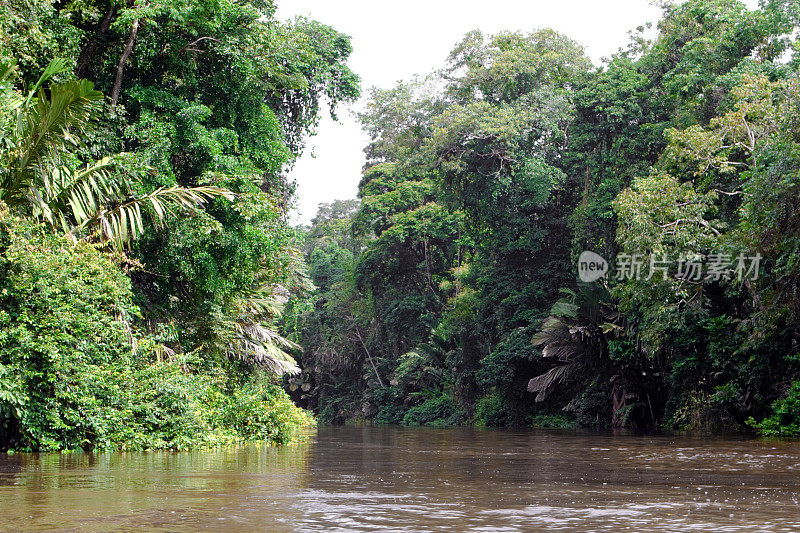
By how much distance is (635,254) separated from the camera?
63.1 ft

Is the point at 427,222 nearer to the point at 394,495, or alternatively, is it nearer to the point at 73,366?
the point at 73,366

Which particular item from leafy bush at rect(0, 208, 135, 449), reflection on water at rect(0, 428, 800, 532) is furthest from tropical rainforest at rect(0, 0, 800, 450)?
reflection on water at rect(0, 428, 800, 532)

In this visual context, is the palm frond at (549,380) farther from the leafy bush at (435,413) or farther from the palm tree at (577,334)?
the leafy bush at (435,413)

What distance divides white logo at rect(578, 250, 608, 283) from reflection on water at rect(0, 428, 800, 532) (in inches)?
711

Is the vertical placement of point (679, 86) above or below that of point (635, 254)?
above

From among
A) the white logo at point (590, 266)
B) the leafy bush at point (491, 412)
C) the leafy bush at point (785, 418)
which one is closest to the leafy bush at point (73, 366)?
the leafy bush at point (785, 418)

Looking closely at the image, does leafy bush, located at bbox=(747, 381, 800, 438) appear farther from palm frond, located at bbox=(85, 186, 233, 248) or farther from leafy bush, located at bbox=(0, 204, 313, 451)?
palm frond, located at bbox=(85, 186, 233, 248)

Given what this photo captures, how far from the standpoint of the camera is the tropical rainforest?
411 inches

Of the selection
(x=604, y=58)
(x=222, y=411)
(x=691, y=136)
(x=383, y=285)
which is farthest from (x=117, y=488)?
(x=383, y=285)

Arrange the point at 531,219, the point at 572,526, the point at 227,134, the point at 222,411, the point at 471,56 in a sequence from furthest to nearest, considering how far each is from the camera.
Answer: the point at 471,56
the point at 531,219
the point at 227,134
the point at 222,411
the point at 572,526

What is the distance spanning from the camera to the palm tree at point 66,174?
34.1 ft

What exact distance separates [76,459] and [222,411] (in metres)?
4.96

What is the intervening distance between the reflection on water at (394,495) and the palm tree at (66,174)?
3.91 metres

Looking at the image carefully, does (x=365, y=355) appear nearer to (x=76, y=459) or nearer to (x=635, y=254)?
(x=635, y=254)
